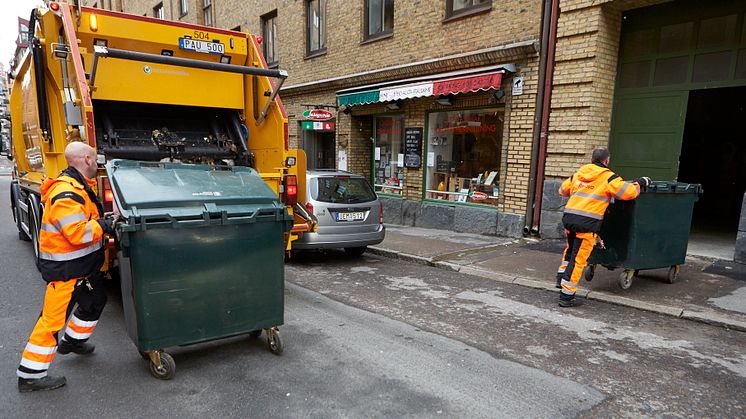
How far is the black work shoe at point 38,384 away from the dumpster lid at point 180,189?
4.02ft

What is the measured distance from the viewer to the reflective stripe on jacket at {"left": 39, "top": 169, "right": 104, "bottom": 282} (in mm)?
2969

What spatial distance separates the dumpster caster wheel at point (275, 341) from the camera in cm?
367

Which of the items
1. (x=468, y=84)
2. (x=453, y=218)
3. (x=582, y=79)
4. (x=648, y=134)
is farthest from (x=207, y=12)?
(x=648, y=134)

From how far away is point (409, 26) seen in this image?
10.1 m

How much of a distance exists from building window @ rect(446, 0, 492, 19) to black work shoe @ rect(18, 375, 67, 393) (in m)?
8.48

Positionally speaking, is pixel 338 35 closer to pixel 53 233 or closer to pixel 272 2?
pixel 272 2

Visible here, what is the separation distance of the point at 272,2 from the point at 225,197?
40.6 feet

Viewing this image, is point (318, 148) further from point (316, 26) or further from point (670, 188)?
point (670, 188)

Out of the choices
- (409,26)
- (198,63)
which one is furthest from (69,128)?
(409,26)

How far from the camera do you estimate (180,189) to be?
11.1 ft

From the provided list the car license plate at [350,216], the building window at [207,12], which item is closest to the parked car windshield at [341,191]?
the car license plate at [350,216]

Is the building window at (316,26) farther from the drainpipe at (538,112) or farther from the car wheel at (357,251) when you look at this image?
the car wheel at (357,251)

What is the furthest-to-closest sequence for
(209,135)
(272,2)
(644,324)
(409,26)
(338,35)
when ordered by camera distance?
(272,2) → (338,35) → (409,26) → (209,135) → (644,324)

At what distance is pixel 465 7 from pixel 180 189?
7.68 metres
